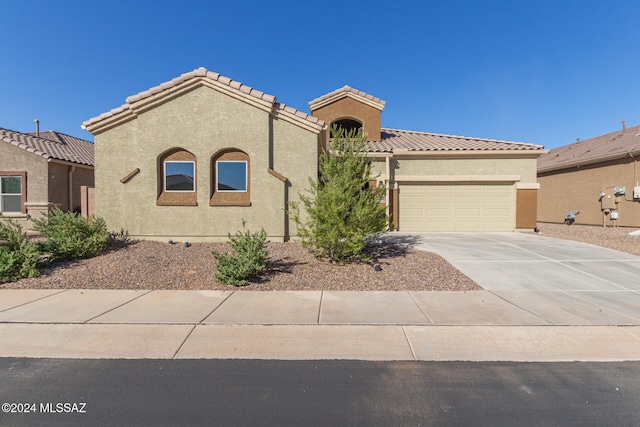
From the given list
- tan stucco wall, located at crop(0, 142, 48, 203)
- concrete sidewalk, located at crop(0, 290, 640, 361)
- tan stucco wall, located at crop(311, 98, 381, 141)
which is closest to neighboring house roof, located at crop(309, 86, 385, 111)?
tan stucco wall, located at crop(311, 98, 381, 141)

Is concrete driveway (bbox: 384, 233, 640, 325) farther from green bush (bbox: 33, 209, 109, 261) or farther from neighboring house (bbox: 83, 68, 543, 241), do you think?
green bush (bbox: 33, 209, 109, 261)

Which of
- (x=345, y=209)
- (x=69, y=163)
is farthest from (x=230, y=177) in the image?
(x=69, y=163)

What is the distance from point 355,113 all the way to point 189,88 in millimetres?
8392

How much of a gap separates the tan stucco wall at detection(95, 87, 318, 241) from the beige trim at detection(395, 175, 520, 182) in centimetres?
629

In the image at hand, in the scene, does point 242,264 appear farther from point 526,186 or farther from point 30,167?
A: point 30,167

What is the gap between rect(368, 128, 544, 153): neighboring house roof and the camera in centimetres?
1357

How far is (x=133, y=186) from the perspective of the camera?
1013 cm

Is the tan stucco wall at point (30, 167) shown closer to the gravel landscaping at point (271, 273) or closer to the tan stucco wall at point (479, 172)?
the gravel landscaping at point (271, 273)

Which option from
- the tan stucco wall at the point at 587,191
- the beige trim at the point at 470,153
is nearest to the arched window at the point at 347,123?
the beige trim at the point at 470,153

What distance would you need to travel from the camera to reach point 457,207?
13.8 m

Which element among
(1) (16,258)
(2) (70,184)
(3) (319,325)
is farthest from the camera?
(2) (70,184)

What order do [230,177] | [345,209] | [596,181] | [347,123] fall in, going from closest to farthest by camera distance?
[345,209] < [230,177] < [347,123] < [596,181]

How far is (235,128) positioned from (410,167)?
7989mm

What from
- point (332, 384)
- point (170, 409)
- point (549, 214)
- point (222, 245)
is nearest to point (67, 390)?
point (170, 409)
